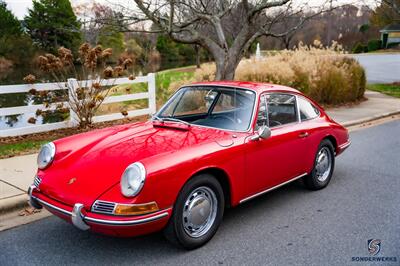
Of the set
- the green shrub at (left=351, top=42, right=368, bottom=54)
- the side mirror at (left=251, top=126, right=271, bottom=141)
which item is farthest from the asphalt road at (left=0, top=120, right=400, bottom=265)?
the green shrub at (left=351, top=42, right=368, bottom=54)

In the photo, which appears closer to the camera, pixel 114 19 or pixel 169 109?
pixel 169 109

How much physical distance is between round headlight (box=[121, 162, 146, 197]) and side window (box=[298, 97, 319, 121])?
2.73m

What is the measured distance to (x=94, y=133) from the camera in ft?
15.0

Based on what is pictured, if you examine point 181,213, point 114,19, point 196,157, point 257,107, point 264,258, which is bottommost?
point 264,258

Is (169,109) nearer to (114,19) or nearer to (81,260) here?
(81,260)

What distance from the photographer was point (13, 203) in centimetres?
462

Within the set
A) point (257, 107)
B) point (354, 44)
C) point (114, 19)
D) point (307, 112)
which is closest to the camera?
point (257, 107)

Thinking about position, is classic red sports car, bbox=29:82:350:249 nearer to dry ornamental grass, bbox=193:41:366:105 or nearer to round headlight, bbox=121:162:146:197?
round headlight, bbox=121:162:146:197

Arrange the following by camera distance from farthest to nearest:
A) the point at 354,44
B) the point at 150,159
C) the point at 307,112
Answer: the point at 354,44, the point at 307,112, the point at 150,159

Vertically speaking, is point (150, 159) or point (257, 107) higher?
point (257, 107)

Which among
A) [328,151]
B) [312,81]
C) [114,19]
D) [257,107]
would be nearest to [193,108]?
[257,107]

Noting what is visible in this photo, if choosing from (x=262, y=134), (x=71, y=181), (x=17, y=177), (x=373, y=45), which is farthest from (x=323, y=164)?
(x=373, y=45)

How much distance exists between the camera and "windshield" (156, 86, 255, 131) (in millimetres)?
4453

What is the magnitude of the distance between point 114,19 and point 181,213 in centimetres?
733
